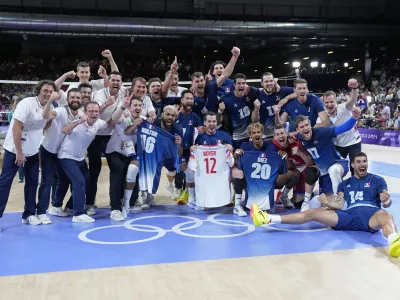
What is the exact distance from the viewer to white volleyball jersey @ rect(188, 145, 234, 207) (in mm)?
6059

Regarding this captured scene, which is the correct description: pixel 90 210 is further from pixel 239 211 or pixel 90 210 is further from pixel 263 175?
pixel 263 175

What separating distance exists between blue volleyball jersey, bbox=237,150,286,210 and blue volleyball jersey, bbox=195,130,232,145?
1.38 feet

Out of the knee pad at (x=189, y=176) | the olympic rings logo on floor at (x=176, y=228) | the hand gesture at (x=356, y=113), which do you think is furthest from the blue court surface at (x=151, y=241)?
the hand gesture at (x=356, y=113)

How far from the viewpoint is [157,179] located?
5.99m

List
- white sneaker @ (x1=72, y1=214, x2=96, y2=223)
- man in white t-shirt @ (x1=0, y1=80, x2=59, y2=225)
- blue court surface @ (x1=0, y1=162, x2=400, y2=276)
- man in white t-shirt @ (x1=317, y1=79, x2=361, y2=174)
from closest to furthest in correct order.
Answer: blue court surface @ (x1=0, y1=162, x2=400, y2=276), man in white t-shirt @ (x1=0, y1=80, x2=59, y2=225), white sneaker @ (x1=72, y1=214, x2=96, y2=223), man in white t-shirt @ (x1=317, y1=79, x2=361, y2=174)

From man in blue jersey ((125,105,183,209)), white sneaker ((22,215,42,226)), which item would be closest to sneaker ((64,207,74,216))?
white sneaker ((22,215,42,226))

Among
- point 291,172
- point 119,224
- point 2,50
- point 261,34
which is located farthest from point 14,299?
point 2,50

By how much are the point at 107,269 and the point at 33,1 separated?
1965 centimetres

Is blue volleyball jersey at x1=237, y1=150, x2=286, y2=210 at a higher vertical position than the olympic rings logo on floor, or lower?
higher

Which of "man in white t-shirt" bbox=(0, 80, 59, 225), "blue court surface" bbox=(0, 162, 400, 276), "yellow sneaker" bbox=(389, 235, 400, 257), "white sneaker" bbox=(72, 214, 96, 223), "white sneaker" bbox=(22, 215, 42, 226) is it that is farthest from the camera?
"white sneaker" bbox=(72, 214, 96, 223)

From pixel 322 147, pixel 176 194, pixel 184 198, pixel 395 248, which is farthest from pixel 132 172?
pixel 395 248

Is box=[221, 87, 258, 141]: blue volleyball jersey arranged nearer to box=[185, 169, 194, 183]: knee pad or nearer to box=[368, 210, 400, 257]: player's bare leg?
box=[185, 169, 194, 183]: knee pad

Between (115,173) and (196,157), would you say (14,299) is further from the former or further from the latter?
(196,157)

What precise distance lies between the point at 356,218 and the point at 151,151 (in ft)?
9.32
